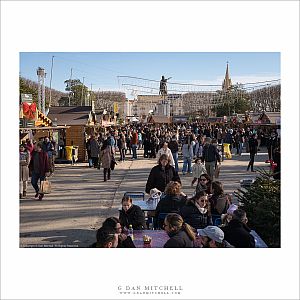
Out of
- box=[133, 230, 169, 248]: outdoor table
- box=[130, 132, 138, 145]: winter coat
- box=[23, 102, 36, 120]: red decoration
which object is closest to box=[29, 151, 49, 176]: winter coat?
box=[23, 102, 36, 120]: red decoration

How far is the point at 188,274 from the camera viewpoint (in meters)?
4.91

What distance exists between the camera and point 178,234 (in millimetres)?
5039

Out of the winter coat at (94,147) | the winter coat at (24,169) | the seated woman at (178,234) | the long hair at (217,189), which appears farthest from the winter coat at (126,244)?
the winter coat at (94,147)

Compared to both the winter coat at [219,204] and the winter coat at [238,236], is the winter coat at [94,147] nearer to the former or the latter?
the winter coat at [219,204]

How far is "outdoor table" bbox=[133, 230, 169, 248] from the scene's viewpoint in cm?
516

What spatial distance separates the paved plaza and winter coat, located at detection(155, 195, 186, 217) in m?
1.05

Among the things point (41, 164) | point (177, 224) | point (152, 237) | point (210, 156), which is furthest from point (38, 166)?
point (177, 224)

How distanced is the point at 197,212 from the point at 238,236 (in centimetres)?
86

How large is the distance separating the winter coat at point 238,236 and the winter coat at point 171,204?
1072 millimetres

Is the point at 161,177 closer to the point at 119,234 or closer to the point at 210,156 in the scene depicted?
the point at 119,234

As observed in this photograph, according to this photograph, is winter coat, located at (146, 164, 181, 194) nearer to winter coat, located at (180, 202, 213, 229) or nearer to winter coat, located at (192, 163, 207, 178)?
winter coat, located at (180, 202, 213, 229)
